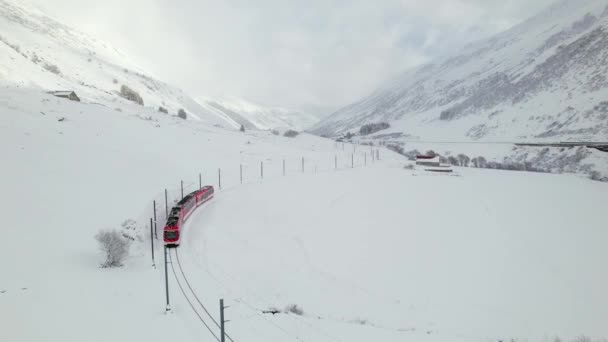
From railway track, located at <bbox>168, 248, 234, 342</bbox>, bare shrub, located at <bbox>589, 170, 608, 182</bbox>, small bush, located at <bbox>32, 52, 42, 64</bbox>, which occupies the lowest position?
railway track, located at <bbox>168, 248, 234, 342</bbox>

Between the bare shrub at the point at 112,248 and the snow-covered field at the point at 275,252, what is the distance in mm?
714

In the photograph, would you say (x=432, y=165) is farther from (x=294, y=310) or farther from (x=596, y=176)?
(x=294, y=310)

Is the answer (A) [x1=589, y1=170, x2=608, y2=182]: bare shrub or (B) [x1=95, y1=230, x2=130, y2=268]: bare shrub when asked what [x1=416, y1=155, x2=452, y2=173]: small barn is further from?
(B) [x1=95, y1=230, x2=130, y2=268]: bare shrub

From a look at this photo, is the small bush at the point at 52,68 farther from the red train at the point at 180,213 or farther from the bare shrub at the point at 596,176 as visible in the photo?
the bare shrub at the point at 596,176

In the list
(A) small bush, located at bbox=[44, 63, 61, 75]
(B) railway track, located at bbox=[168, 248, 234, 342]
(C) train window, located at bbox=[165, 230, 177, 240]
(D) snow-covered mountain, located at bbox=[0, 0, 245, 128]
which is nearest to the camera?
(B) railway track, located at bbox=[168, 248, 234, 342]

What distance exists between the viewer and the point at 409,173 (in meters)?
87.2

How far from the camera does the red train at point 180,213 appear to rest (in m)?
27.5

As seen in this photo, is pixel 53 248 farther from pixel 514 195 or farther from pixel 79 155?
pixel 514 195

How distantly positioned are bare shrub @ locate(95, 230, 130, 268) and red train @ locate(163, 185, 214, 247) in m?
4.88

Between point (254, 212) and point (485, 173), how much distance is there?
76700 mm

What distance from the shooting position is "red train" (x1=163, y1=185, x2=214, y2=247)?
2750 cm

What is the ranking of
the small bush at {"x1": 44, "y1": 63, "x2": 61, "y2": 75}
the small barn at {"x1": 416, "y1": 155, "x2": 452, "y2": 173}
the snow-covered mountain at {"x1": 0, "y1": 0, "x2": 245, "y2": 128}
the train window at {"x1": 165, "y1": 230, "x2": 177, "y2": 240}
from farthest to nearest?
1. the small bush at {"x1": 44, "y1": 63, "x2": 61, "y2": 75}
2. the small barn at {"x1": 416, "y1": 155, "x2": 452, "y2": 173}
3. the snow-covered mountain at {"x1": 0, "y1": 0, "x2": 245, "y2": 128}
4. the train window at {"x1": 165, "y1": 230, "x2": 177, "y2": 240}

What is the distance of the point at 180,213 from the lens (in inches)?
1307

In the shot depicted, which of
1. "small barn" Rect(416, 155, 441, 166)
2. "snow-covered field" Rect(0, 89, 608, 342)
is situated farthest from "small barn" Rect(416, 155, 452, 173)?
"snow-covered field" Rect(0, 89, 608, 342)
